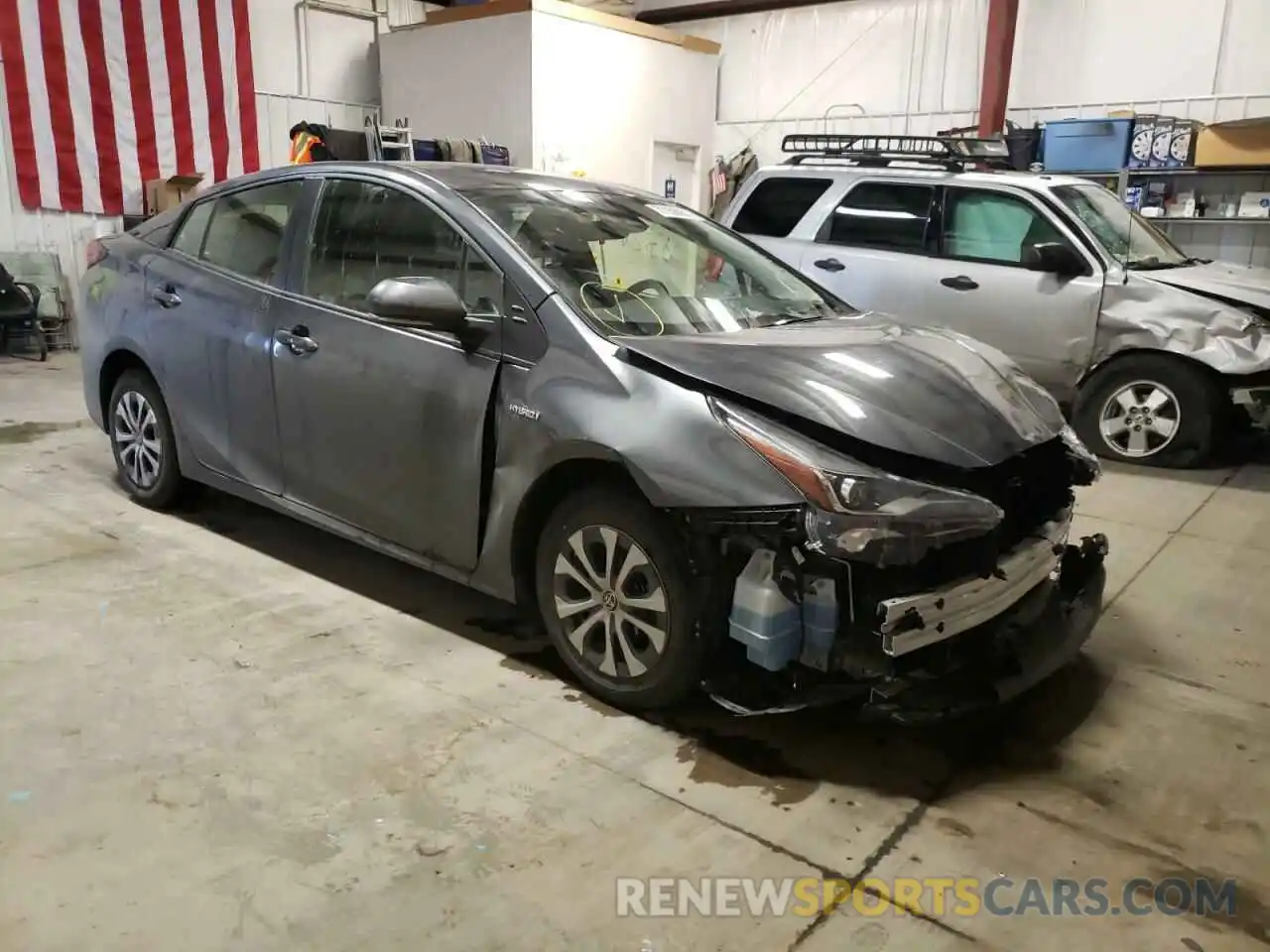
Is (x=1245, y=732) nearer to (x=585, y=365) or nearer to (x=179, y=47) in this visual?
(x=585, y=365)

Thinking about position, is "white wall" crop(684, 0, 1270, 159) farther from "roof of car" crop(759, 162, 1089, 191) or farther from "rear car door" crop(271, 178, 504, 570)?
"rear car door" crop(271, 178, 504, 570)

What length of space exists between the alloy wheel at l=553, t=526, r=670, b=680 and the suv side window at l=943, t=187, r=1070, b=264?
4.46 m

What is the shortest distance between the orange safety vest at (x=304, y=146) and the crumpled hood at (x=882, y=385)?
6146mm

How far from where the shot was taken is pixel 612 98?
36.3 ft

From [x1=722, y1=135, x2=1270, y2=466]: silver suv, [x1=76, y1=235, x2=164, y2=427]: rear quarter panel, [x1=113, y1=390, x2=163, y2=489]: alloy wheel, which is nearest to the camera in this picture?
[x1=76, y1=235, x2=164, y2=427]: rear quarter panel

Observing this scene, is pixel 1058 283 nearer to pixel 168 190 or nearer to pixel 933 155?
pixel 933 155

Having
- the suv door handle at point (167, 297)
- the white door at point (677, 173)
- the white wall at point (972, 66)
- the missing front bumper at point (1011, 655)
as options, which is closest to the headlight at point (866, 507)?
the missing front bumper at point (1011, 655)

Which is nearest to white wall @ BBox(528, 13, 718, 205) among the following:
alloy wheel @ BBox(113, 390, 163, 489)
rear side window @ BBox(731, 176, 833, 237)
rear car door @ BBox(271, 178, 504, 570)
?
rear side window @ BBox(731, 176, 833, 237)

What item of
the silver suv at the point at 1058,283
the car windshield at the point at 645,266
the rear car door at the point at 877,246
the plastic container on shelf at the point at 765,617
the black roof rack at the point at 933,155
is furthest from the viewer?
the black roof rack at the point at 933,155

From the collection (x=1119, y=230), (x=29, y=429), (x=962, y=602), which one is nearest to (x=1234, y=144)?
(x=1119, y=230)

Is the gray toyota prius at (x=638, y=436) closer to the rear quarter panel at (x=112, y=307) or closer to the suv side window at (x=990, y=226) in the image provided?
the rear quarter panel at (x=112, y=307)

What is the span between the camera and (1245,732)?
2939 mm

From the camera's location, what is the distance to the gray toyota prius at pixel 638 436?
8.09 ft

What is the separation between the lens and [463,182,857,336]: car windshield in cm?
301
